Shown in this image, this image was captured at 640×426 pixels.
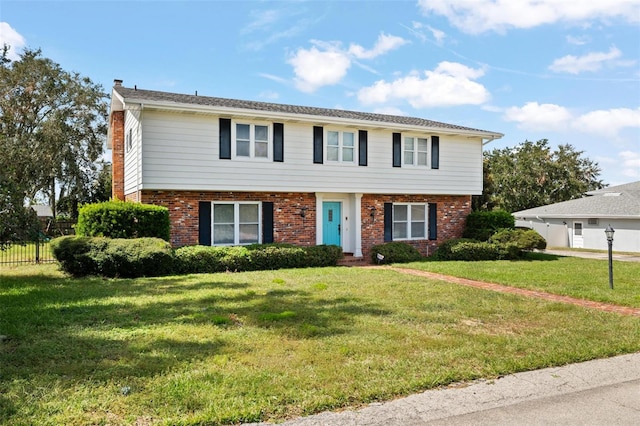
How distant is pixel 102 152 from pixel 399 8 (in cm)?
3115

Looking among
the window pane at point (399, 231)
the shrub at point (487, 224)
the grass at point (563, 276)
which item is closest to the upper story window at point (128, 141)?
the window pane at point (399, 231)

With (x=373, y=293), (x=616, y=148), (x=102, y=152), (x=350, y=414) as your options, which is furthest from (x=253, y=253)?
(x=102, y=152)

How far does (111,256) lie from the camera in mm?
11766

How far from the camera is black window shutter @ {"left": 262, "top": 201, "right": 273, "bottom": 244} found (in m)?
16.5

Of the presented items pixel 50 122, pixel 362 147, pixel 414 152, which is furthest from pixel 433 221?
pixel 50 122

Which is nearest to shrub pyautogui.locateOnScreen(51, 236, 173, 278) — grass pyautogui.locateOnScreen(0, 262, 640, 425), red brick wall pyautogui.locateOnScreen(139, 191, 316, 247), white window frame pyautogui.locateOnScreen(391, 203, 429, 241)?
grass pyautogui.locateOnScreen(0, 262, 640, 425)

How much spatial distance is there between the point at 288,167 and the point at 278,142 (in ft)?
3.23

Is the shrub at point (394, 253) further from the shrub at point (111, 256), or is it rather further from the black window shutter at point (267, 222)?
the shrub at point (111, 256)

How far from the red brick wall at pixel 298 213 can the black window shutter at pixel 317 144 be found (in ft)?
4.60

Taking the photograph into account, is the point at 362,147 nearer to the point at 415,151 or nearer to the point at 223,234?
the point at 415,151

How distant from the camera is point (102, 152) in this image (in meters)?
36.5

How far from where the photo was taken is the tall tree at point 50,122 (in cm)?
3122

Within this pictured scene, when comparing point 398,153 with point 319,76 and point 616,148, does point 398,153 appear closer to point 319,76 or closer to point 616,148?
point 319,76

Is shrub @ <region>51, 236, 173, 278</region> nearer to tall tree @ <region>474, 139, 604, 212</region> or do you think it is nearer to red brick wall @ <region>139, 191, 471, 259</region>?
red brick wall @ <region>139, 191, 471, 259</region>
